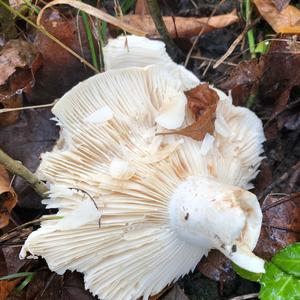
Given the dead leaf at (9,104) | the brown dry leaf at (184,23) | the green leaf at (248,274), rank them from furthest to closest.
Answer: the brown dry leaf at (184,23) → the dead leaf at (9,104) → the green leaf at (248,274)

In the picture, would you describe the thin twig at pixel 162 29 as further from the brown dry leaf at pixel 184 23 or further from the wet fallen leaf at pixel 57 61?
the wet fallen leaf at pixel 57 61

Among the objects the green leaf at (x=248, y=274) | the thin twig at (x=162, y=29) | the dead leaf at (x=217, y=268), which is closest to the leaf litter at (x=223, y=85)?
the dead leaf at (x=217, y=268)

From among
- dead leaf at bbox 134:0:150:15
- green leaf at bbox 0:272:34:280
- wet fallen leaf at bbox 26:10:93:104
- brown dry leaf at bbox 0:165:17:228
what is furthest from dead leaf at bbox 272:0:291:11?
green leaf at bbox 0:272:34:280

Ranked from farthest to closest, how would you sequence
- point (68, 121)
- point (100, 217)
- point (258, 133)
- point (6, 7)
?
point (6, 7) → point (258, 133) → point (68, 121) → point (100, 217)

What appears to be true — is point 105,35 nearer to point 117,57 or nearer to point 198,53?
point 117,57

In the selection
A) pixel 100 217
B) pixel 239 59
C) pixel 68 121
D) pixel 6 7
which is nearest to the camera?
pixel 100 217

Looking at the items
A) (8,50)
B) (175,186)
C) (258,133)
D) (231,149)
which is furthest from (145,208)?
(8,50)

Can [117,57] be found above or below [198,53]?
above
